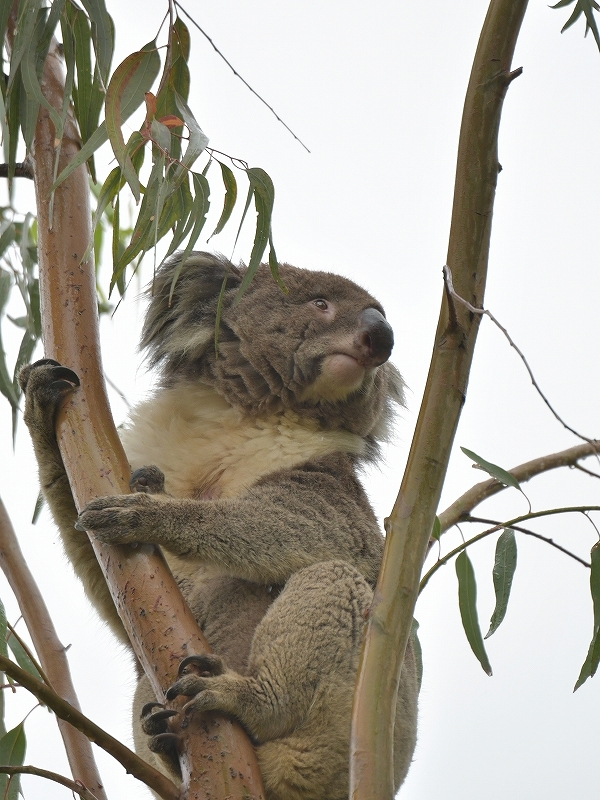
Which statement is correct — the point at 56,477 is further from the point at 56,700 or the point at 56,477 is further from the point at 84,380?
the point at 56,700

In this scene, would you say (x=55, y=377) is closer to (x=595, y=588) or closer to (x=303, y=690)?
(x=303, y=690)

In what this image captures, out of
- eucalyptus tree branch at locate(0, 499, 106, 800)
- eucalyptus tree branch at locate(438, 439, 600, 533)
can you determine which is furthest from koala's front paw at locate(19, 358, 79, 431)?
eucalyptus tree branch at locate(438, 439, 600, 533)

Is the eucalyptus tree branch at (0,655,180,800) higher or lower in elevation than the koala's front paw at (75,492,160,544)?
lower

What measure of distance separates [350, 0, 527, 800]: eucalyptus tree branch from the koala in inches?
19.8

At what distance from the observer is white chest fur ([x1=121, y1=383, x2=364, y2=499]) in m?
2.40

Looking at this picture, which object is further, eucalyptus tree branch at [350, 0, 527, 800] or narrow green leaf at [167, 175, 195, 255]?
narrow green leaf at [167, 175, 195, 255]

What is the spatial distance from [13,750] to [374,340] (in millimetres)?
1300

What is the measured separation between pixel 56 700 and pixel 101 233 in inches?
85.1

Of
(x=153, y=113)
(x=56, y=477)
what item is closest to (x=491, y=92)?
(x=153, y=113)

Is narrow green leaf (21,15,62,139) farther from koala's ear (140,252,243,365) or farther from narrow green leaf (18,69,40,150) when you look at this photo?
koala's ear (140,252,243,365)

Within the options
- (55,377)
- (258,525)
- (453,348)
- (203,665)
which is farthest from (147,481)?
(453,348)

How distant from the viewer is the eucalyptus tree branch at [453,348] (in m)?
1.23

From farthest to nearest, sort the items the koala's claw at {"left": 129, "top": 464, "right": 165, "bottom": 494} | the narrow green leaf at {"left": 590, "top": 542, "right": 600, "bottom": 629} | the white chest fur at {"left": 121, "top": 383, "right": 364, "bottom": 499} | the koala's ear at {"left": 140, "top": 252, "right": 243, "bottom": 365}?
the koala's ear at {"left": 140, "top": 252, "right": 243, "bottom": 365} → the white chest fur at {"left": 121, "top": 383, "right": 364, "bottom": 499} → the koala's claw at {"left": 129, "top": 464, "right": 165, "bottom": 494} → the narrow green leaf at {"left": 590, "top": 542, "right": 600, "bottom": 629}

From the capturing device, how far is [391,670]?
3.89 ft
